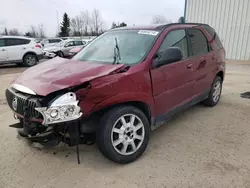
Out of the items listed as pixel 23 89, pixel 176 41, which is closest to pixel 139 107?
pixel 176 41

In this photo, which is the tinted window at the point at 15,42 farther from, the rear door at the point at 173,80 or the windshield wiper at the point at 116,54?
the rear door at the point at 173,80

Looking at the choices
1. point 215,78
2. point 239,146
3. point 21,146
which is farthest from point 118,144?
point 215,78

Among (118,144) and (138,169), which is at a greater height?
(118,144)

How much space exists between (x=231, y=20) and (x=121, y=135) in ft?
45.8

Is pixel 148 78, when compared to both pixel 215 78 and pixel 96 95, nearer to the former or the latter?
pixel 96 95

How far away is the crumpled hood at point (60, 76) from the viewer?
2.40 metres

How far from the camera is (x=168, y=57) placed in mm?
2943

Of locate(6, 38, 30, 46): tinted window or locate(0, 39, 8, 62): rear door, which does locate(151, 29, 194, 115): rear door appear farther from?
locate(6, 38, 30, 46): tinted window

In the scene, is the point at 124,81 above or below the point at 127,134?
above

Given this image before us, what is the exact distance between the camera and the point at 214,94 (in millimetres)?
4711

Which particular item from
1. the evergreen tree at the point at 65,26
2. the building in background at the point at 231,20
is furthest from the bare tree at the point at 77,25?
the building in background at the point at 231,20

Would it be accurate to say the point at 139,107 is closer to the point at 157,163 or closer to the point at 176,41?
the point at 157,163

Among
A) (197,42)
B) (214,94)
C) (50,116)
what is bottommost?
(214,94)

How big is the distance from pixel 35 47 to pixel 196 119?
1104cm
